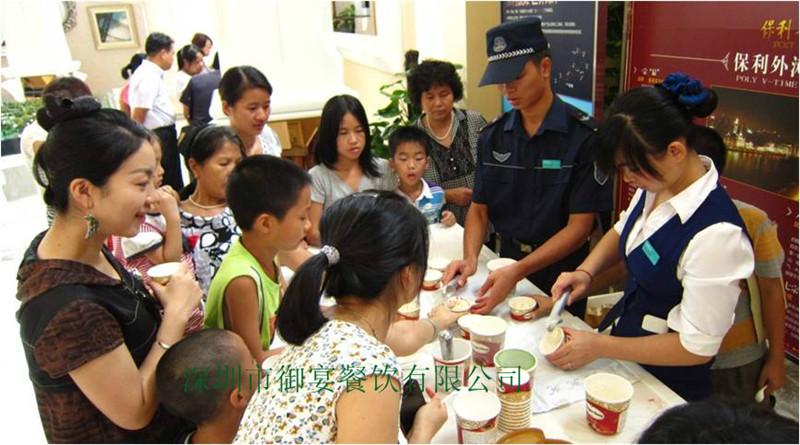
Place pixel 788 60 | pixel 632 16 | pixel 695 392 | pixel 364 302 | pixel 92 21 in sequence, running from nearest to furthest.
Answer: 1. pixel 364 302
2. pixel 695 392
3. pixel 788 60
4. pixel 632 16
5. pixel 92 21

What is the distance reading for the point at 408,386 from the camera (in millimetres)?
1165

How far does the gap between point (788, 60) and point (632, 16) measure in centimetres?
80

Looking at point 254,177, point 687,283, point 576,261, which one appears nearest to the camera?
point 687,283

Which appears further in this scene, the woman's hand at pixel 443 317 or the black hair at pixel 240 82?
the black hair at pixel 240 82

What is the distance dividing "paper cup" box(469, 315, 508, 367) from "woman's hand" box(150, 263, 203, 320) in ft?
2.17

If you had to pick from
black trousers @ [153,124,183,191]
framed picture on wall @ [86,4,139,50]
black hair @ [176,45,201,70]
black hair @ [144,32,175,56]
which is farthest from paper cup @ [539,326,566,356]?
framed picture on wall @ [86,4,139,50]

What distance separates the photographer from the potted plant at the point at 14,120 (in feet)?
17.1

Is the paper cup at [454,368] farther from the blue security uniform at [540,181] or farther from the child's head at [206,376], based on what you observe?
the blue security uniform at [540,181]

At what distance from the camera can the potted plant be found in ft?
17.1

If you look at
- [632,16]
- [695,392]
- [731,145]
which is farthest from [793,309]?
[632,16]

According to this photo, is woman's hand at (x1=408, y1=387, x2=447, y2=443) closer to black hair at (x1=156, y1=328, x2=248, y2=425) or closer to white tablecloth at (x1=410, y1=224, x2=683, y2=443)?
white tablecloth at (x1=410, y1=224, x2=683, y2=443)

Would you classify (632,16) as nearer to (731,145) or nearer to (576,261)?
(731,145)

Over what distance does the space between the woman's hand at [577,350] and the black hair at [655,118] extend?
403mm

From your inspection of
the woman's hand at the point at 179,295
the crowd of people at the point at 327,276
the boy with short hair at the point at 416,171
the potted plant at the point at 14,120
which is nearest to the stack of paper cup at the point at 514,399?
the crowd of people at the point at 327,276
